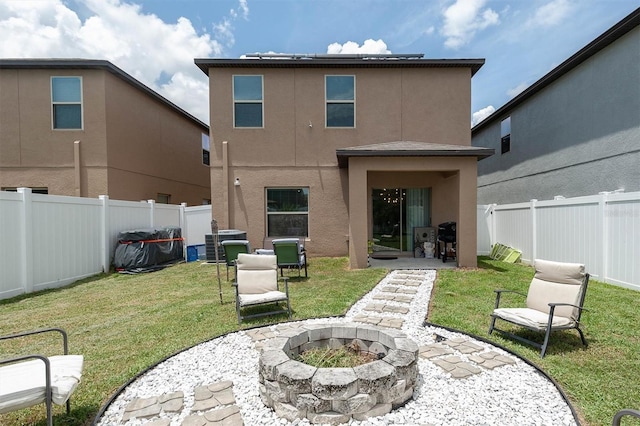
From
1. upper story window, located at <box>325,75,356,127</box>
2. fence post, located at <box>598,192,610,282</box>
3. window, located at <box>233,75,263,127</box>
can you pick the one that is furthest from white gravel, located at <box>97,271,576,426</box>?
upper story window, located at <box>325,75,356,127</box>

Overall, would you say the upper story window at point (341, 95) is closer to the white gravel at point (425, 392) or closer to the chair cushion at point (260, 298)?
the chair cushion at point (260, 298)

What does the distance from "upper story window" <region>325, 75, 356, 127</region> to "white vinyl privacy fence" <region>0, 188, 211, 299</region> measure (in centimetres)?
780

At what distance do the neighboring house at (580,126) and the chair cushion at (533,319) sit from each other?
7.53 metres

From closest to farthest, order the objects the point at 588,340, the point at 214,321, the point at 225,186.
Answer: the point at 588,340, the point at 214,321, the point at 225,186

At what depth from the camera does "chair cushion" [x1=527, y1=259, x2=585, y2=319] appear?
411 cm

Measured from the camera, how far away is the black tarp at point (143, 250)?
30.1 feet

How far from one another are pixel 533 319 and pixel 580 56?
35.3ft

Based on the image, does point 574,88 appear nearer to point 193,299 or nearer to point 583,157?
point 583,157

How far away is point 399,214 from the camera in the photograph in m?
11.3

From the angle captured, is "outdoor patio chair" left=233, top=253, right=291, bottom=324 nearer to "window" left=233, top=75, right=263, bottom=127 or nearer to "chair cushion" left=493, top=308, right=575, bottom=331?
"chair cushion" left=493, top=308, right=575, bottom=331

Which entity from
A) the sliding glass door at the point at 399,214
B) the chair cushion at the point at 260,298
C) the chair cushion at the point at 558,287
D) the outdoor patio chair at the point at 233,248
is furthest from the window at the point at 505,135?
the chair cushion at the point at 260,298

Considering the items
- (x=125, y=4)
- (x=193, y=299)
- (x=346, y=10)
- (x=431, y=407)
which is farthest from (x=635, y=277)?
(x=125, y=4)

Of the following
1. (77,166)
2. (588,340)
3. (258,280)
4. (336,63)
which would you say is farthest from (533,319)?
(77,166)

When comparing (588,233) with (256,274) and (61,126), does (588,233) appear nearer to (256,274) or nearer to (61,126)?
(256,274)
